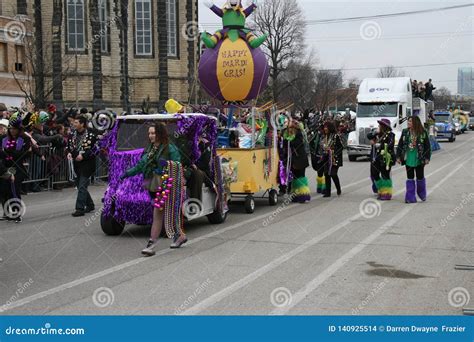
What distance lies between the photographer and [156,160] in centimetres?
911

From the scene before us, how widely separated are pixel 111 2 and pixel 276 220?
3486 cm

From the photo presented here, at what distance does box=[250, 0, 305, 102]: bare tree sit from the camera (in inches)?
2410

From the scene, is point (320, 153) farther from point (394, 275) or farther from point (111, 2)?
point (111, 2)

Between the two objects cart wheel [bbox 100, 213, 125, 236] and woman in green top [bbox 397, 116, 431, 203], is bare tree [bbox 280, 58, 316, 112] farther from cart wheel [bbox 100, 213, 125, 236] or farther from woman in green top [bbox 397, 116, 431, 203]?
cart wheel [bbox 100, 213, 125, 236]

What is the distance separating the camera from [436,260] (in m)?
→ 8.59

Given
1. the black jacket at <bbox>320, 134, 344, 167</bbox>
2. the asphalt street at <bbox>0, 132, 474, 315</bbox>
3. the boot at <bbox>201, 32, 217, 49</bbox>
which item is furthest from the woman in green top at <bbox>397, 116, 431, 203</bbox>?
the boot at <bbox>201, 32, 217, 49</bbox>

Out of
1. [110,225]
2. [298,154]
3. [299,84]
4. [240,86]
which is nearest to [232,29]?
[240,86]

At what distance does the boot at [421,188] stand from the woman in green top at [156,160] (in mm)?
7013

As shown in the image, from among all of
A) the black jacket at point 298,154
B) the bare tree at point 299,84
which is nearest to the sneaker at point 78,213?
the black jacket at point 298,154

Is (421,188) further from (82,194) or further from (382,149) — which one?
(82,194)

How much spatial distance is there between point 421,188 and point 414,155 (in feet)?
2.49

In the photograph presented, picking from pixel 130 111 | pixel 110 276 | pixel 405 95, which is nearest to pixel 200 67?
pixel 110 276

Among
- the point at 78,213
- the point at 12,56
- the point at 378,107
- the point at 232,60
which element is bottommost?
the point at 78,213

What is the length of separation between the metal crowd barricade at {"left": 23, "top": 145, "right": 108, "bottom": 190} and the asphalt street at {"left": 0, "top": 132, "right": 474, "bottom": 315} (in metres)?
3.66
